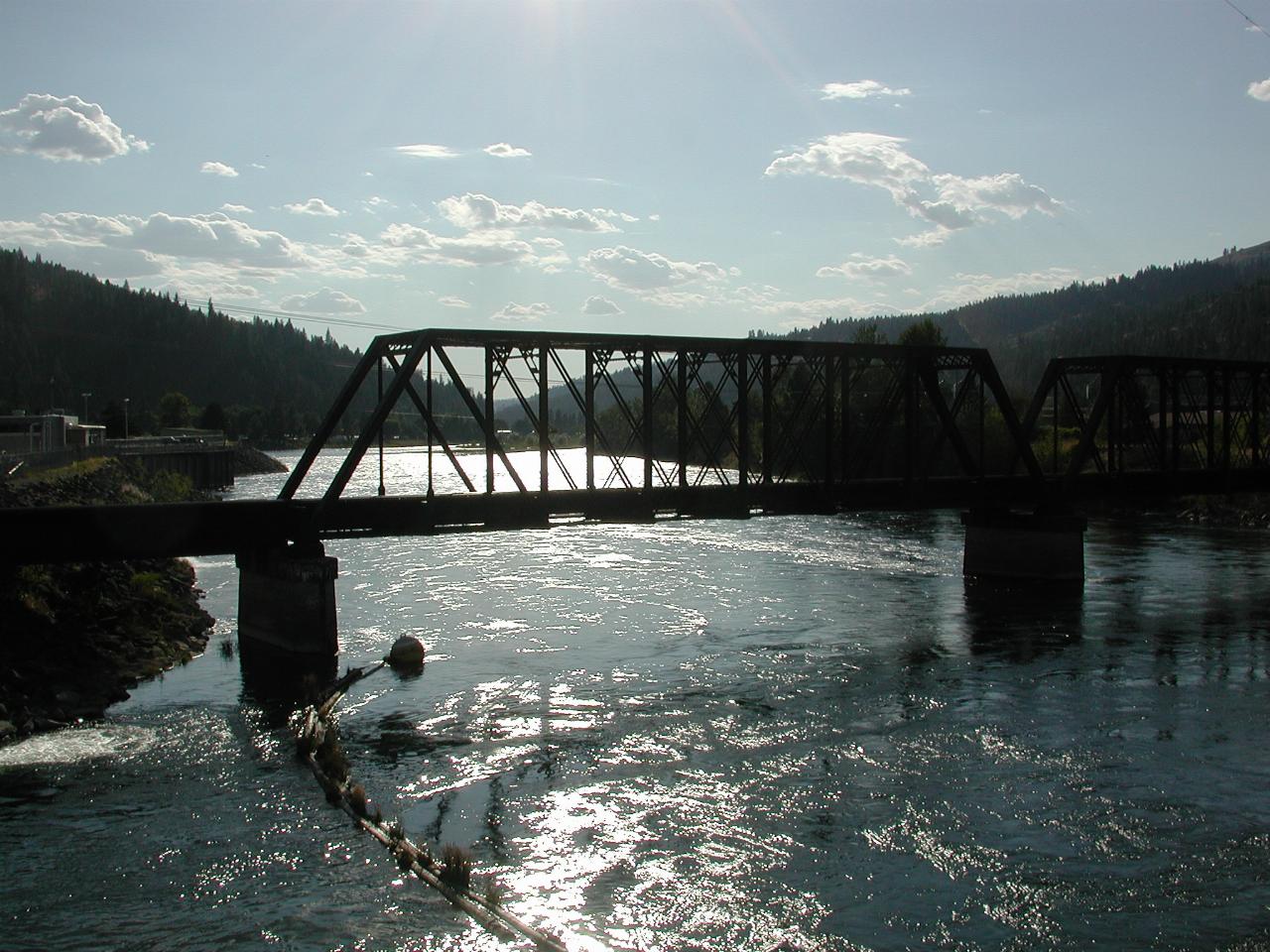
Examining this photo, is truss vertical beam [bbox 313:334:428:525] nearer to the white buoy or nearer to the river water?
the river water

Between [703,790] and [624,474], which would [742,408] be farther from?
[703,790]

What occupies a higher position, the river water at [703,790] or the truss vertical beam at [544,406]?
the truss vertical beam at [544,406]

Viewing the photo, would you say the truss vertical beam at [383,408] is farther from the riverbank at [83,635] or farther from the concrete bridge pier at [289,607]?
the riverbank at [83,635]

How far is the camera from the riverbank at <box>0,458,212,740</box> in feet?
102

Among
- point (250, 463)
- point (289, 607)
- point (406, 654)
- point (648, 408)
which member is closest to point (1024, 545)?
point (648, 408)

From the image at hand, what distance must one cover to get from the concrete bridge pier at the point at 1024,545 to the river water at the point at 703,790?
8.94 m

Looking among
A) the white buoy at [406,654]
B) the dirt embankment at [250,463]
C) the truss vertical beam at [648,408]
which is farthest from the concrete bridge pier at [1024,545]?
the dirt embankment at [250,463]

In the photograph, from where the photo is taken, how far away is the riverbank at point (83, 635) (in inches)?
1223

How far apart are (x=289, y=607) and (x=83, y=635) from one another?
6.40 metres

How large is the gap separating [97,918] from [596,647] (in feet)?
77.5

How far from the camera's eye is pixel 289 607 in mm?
39969

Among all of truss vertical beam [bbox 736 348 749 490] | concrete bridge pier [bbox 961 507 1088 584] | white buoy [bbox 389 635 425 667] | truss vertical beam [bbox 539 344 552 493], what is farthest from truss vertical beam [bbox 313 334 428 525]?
concrete bridge pier [bbox 961 507 1088 584]

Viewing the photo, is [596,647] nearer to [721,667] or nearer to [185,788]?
[721,667]

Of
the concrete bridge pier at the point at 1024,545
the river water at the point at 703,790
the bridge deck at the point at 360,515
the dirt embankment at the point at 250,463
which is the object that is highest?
the dirt embankment at the point at 250,463
